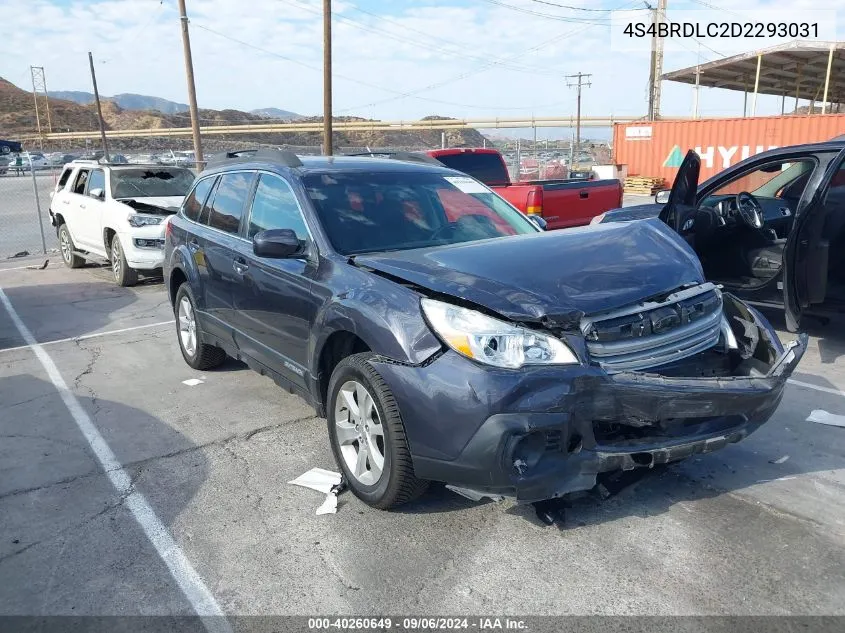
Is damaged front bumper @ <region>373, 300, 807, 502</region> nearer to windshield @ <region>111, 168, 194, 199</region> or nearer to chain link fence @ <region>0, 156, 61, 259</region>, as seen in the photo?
windshield @ <region>111, 168, 194, 199</region>

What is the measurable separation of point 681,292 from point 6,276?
466 inches

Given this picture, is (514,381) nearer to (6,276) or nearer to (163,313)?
(163,313)

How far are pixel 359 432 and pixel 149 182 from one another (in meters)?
Answer: 9.32

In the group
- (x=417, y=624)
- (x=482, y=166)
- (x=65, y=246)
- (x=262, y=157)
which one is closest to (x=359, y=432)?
(x=417, y=624)

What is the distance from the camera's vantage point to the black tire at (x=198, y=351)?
5867 mm

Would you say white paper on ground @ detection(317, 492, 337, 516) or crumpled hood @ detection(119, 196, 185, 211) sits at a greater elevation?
crumpled hood @ detection(119, 196, 185, 211)

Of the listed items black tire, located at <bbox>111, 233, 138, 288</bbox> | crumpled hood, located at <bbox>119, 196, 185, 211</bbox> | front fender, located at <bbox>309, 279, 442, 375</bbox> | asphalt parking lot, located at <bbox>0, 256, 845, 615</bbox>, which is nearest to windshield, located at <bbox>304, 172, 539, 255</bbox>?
front fender, located at <bbox>309, 279, 442, 375</bbox>

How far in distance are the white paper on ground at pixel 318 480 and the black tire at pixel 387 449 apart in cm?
29

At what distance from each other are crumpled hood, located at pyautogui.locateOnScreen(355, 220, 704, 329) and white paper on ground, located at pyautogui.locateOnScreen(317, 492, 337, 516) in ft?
4.09

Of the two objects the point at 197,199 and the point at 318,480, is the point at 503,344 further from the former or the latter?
the point at 197,199

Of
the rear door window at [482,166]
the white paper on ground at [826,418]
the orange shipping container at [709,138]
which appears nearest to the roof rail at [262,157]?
the white paper on ground at [826,418]

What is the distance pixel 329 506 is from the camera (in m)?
3.68

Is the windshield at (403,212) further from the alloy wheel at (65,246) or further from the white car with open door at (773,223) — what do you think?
the alloy wheel at (65,246)

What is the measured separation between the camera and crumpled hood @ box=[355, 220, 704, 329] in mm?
3125
